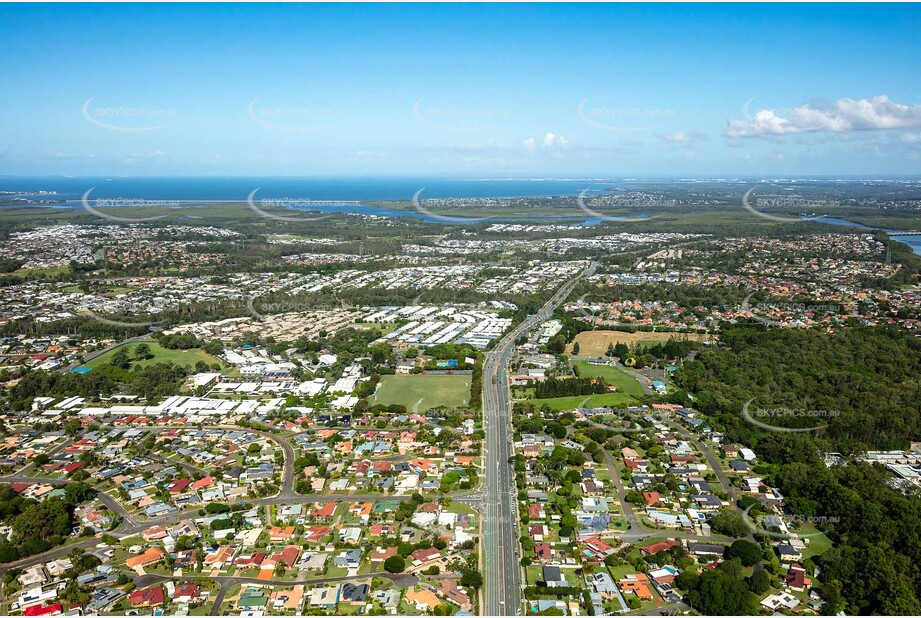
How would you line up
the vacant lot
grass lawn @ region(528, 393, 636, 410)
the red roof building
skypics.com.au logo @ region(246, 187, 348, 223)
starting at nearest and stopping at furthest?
the red roof building → grass lawn @ region(528, 393, 636, 410) → the vacant lot → skypics.com.au logo @ region(246, 187, 348, 223)

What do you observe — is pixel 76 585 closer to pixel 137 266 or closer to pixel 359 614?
pixel 359 614

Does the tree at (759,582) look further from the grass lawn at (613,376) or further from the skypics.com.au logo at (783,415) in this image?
the grass lawn at (613,376)

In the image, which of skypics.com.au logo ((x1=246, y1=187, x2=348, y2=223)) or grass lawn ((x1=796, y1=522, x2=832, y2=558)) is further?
skypics.com.au logo ((x1=246, y1=187, x2=348, y2=223))

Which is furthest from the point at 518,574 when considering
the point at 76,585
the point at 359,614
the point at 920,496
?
the point at 920,496

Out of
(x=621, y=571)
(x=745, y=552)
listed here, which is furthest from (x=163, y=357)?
Answer: (x=745, y=552)

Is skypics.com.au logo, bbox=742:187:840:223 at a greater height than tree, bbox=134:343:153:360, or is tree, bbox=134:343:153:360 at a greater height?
skypics.com.au logo, bbox=742:187:840:223

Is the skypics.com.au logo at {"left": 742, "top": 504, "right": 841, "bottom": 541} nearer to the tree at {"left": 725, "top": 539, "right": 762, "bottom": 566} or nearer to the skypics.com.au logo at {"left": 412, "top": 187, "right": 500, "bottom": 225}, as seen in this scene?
the tree at {"left": 725, "top": 539, "right": 762, "bottom": 566}

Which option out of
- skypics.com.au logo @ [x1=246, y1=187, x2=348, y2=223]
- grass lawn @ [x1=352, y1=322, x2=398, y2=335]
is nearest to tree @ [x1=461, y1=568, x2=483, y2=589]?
grass lawn @ [x1=352, y1=322, x2=398, y2=335]
